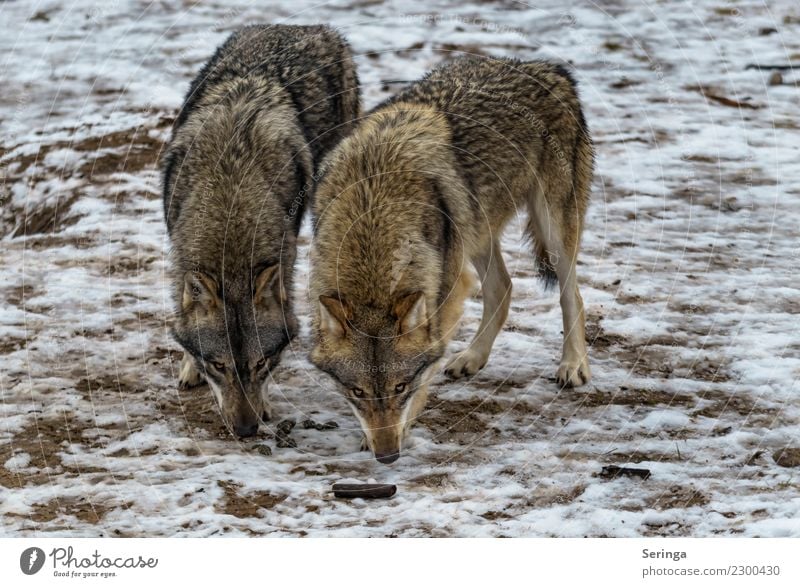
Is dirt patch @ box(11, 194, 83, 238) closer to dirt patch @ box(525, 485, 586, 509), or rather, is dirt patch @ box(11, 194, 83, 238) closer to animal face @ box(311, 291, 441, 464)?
animal face @ box(311, 291, 441, 464)

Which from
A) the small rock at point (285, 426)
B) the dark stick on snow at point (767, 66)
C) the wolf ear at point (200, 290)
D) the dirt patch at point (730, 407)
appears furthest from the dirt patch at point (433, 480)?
the dark stick on snow at point (767, 66)

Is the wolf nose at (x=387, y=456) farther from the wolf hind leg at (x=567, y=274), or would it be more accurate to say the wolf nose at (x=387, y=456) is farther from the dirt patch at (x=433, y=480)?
the wolf hind leg at (x=567, y=274)

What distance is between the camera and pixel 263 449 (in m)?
7.10

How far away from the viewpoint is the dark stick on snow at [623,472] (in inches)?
262

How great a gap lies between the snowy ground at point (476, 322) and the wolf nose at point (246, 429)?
0.20m

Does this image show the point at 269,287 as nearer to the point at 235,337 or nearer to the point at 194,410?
the point at 235,337

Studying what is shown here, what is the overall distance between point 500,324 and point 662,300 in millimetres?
1814

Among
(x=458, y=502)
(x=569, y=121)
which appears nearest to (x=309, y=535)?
(x=458, y=502)

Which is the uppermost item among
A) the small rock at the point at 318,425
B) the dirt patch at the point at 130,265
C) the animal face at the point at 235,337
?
the animal face at the point at 235,337

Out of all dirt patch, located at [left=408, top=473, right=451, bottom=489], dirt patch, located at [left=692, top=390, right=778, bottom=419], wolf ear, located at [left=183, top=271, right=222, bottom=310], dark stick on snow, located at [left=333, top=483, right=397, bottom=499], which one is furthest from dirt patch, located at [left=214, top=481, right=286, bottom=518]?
dirt patch, located at [left=692, top=390, right=778, bottom=419]

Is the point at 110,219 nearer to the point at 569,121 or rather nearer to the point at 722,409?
the point at 569,121

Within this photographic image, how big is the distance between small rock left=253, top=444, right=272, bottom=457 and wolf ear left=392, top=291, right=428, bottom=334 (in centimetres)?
145

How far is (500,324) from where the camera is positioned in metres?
8.55

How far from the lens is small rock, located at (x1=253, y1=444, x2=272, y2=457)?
7.08m
